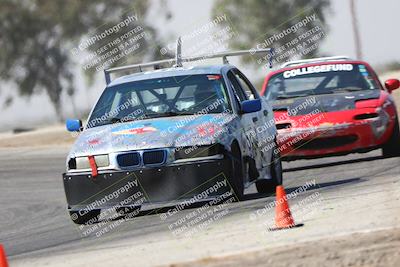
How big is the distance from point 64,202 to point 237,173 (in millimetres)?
4643

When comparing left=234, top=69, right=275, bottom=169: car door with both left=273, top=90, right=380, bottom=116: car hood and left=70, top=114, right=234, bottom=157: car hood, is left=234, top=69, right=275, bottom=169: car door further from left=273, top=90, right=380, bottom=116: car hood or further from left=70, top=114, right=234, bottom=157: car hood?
left=273, top=90, right=380, bottom=116: car hood

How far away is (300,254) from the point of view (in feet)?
25.4

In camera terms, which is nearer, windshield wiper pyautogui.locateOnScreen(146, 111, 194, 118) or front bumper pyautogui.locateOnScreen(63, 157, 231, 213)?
front bumper pyautogui.locateOnScreen(63, 157, 231, 213)

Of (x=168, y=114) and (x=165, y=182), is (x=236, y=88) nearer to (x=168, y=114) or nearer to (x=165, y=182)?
(x=168, y=114)

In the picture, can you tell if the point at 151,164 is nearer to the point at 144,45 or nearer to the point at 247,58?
the point at 144,45

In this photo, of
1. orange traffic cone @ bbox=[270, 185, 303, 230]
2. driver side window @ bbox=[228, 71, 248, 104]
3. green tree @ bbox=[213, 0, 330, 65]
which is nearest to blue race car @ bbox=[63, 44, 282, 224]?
driver side window @ bbox=[228, 71, 248, 104]

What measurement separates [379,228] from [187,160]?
2.97 meters

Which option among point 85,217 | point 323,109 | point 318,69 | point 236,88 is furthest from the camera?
point 318,69

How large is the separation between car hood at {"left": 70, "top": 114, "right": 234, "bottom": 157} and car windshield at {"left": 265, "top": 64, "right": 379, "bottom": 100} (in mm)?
4782

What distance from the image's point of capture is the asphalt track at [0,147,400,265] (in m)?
10.2

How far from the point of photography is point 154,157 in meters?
11.1

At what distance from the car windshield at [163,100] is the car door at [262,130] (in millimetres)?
652

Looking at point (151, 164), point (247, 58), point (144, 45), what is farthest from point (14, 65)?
point (151, 164)

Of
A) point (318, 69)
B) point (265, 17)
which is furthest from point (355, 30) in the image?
point (318, 69)
